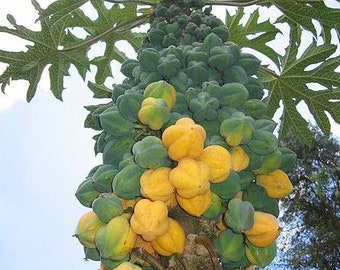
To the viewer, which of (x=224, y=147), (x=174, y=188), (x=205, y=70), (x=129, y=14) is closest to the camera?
(x=174, y=188)

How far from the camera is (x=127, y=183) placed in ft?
5.38

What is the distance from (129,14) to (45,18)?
66cm

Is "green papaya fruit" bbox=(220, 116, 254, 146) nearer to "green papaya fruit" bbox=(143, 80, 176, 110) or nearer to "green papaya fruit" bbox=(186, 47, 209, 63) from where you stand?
"green papaya fruit" bbox=(143, 80, 176, 110)

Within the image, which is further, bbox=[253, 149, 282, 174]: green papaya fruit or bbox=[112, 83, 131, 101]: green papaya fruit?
bbox=[112, 83, 131, 101]: green papaya fruit

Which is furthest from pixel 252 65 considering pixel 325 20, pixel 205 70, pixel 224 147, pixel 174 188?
pixel 325 20

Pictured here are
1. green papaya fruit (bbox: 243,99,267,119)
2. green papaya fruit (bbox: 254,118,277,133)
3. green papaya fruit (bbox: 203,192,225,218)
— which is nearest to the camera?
green papaya fruit (bbox: 203,192,225,218)

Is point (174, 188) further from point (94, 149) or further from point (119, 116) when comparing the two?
point (94, 149)

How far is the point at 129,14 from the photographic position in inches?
143

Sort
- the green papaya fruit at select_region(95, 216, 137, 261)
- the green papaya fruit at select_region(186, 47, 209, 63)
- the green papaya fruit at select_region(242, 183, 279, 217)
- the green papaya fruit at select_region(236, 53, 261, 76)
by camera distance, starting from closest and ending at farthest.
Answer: the green papaya fruit at select_region(95, 216, 137, 261)
the green papaya fruit at select_region(242, 183, 279, 217)
the green papaya fruit at select_region(186, 47, 209, 63)
the green papaya fruit at select_region(236, 53, 261, 76)

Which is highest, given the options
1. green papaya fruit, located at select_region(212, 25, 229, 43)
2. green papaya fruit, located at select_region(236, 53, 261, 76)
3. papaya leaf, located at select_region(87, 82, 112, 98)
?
papaya leaf, located at select_region(87, 82, 112, 98)

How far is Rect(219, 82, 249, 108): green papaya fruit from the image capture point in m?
1.91

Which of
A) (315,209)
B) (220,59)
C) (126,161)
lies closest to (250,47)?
(220,59)

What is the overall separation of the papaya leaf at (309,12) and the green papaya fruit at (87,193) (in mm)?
1857

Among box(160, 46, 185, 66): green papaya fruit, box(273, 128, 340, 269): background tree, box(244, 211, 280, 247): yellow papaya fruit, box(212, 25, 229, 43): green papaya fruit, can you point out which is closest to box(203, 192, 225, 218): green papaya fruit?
box(244, 211, 280, 247): yellow papaya fruit
